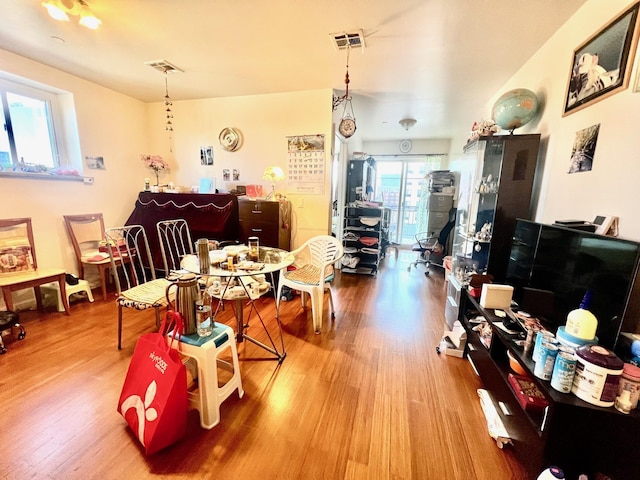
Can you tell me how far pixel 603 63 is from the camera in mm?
1451

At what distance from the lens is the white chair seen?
2363mm

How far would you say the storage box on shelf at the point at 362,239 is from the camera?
13.6 ft

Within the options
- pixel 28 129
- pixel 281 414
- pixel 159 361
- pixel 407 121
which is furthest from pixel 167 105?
pixel 281 414

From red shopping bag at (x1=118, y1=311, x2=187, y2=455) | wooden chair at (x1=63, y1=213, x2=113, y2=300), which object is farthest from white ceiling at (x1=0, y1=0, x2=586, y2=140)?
red shopping bag at (x1=118, y1=311, x2=187, y2=455)

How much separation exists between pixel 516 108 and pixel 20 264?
4.73 m

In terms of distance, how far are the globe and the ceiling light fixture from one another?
3166 millimetres

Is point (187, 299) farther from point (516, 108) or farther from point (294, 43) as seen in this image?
point (516, 108)

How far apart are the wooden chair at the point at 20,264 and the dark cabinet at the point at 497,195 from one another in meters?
4.12

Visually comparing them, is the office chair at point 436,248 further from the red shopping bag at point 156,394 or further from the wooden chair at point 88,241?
the wooden chair at point 88,241

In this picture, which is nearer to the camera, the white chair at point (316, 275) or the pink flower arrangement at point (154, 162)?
the white chair at point (316, 275)

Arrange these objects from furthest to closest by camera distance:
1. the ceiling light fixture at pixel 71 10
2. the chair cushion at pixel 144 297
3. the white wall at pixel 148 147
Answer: the white wall at pixel 148 147
the chair cushion at pixel 144 297
the ceiling light fixture at pixel 71 10

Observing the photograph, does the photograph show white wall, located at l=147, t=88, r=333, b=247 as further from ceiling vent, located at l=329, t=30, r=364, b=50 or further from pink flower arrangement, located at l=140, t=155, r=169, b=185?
ceiling vent, located at l=329, t=30, r=364, b=50

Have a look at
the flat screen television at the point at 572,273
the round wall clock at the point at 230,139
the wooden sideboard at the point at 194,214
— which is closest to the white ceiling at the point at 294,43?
the round wall clock at the point at 230,139

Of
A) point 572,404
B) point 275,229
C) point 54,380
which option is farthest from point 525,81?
point 54,380
